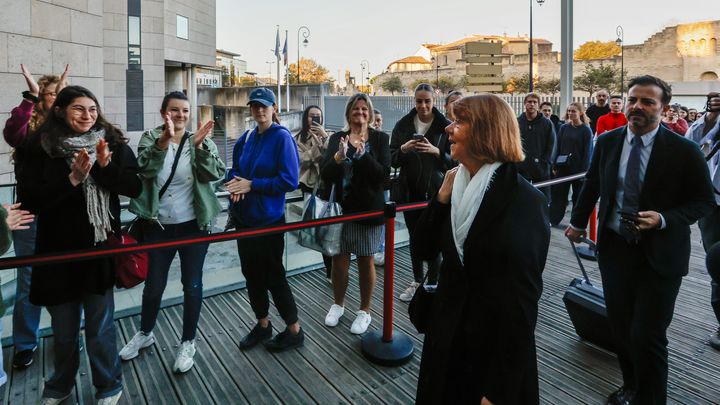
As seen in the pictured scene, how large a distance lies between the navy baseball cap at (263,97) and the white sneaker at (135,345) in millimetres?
2050

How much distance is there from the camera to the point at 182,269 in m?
3.73

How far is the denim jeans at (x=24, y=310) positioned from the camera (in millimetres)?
3797

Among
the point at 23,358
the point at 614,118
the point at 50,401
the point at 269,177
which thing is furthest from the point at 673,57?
the point at 50,401

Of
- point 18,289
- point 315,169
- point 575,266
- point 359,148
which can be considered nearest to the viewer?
point 18,289

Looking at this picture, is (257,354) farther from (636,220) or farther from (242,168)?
(636,220)

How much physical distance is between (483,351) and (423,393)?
0.35 metres

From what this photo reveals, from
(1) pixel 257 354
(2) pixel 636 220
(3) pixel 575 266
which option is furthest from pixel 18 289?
(3) pixel 575 266

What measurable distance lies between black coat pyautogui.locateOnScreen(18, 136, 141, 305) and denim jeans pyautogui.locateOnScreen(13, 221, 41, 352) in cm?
100

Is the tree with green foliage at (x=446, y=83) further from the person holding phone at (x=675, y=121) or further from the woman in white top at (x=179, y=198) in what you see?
the woman in white top at (x=179, y=198)

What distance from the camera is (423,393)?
2.12 m

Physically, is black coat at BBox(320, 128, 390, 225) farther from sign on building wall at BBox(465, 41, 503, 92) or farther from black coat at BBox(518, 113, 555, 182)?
sign on building wall at BBox(465, 41, 503, 92)

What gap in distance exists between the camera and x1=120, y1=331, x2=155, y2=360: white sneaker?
3.87 metres

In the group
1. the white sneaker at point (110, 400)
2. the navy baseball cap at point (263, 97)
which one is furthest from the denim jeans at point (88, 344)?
the navy baseball cap at point (263, 97)

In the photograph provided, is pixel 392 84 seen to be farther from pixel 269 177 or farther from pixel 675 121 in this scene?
pixel 269 177
